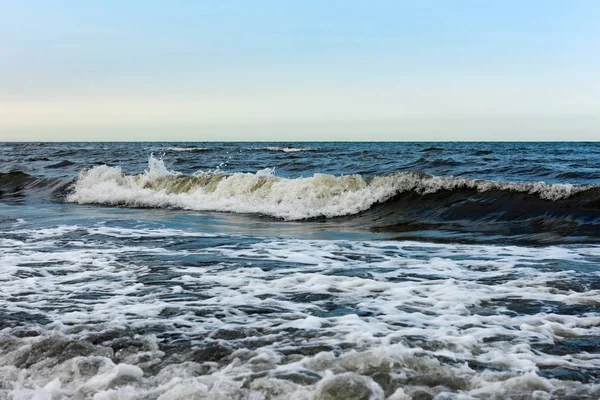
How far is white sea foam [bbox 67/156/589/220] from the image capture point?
12625mm

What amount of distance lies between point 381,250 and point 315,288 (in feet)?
7.86

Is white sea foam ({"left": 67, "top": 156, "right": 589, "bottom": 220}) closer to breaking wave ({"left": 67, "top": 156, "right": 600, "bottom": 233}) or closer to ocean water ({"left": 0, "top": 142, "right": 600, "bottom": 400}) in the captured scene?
breaking wave ({"left": 67, "top": 156, "right": 600, "bottom": 233})

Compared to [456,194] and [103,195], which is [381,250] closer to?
[456,194]

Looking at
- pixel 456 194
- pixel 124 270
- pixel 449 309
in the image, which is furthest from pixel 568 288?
pixel 456 194

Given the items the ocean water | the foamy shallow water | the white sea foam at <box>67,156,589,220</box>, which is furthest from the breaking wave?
the foamy shallow water

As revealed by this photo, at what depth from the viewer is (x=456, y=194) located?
1249 cm

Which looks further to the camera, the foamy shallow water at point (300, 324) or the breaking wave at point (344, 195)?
the breaking wave at point (344, 195)

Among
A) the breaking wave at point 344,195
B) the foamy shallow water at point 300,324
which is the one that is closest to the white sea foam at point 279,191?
the breaking wave at point 344,195

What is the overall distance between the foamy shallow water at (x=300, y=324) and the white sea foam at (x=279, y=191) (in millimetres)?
5301

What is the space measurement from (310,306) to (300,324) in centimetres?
53

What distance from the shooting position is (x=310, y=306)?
4789mm

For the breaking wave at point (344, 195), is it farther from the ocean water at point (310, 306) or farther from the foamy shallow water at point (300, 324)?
the foamy shallow water at point (300, 324)

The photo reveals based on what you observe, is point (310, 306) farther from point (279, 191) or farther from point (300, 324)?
point (279, 191)

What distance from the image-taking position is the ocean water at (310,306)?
128 inches
